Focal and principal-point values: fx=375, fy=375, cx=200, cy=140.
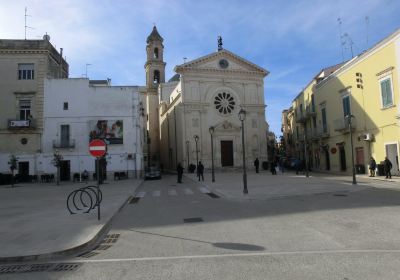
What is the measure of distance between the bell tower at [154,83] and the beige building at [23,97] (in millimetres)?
30296

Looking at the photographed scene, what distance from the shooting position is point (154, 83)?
75.1 m

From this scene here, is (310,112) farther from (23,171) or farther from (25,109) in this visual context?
(23,171)

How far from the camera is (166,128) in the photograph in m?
68.2

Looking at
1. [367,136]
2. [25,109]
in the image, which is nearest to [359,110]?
[367,136]

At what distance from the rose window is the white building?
14052 mm

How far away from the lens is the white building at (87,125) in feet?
133

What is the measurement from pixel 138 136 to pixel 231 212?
1218 inches

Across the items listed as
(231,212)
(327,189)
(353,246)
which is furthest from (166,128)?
(353,246)

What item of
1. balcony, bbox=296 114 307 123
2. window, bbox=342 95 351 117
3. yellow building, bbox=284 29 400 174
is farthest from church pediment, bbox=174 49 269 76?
window, bbox=342 95 351 117

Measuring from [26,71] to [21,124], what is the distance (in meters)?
5.82

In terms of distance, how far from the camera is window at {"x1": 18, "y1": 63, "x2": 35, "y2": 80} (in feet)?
132

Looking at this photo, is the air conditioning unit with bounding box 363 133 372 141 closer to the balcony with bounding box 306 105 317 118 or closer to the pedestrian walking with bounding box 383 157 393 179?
the pedestrian walking with bounding box 383 157 393 179

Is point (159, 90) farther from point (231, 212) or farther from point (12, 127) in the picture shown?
point (231, 212)

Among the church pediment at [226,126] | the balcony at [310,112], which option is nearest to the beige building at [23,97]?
the church pediment at [226,126]
